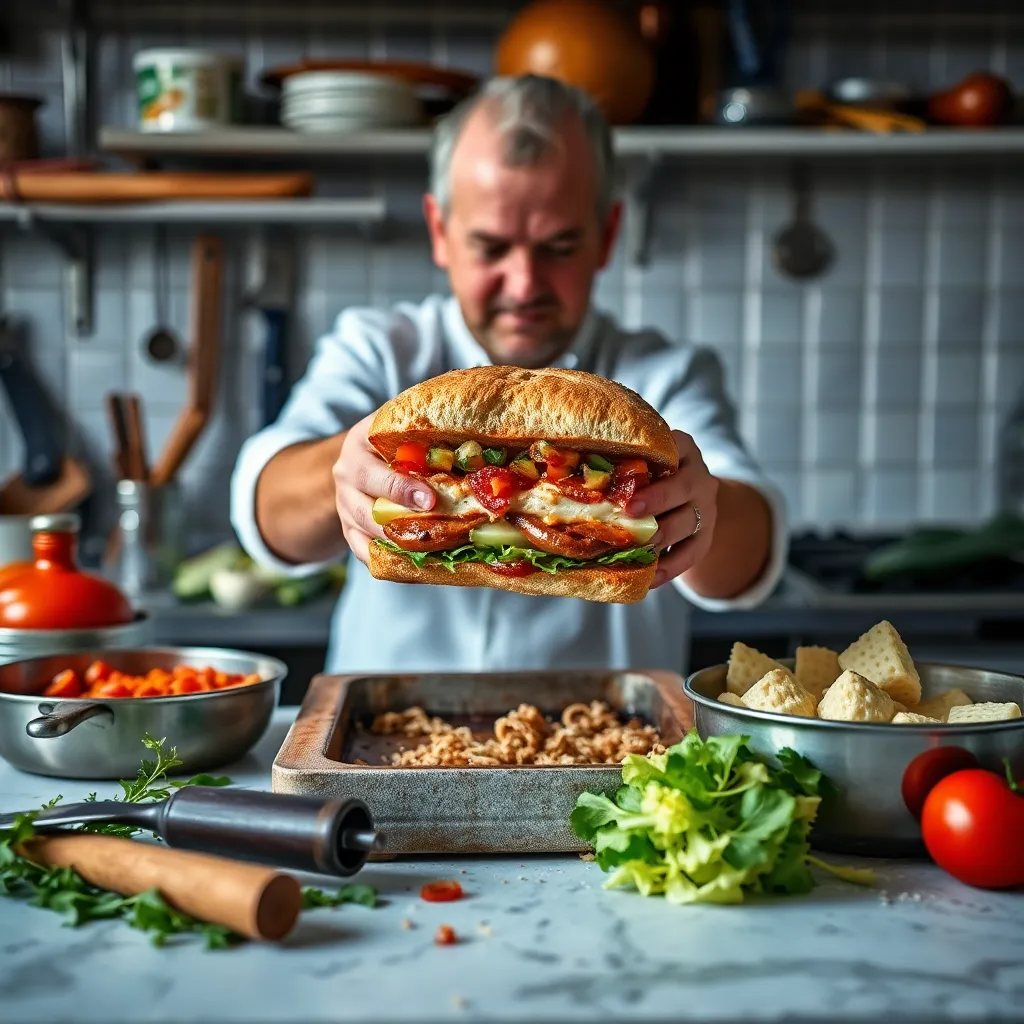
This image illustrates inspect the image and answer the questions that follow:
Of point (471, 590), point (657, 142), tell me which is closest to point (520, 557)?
point (471, 590)

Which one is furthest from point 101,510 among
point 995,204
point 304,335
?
point 995,204

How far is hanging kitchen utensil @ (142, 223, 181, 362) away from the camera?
3.19 m

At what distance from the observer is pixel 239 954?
96cm

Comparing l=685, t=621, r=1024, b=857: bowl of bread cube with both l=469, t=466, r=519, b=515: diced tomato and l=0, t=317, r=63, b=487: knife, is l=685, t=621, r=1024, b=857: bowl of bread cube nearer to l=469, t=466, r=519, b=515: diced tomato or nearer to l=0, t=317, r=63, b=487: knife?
l=469, t=466, r=519, b=515: diced tomato

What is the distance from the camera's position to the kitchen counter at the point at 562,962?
875 millimetres

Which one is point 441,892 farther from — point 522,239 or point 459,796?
point 522,239

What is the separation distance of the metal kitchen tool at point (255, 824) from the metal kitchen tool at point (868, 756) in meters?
0.36

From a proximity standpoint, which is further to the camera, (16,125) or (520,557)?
(16,125)

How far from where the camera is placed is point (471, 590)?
2127mm

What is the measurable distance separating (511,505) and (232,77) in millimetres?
1953

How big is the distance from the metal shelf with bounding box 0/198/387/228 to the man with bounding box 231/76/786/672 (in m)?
0.64

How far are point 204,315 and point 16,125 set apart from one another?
0.60m

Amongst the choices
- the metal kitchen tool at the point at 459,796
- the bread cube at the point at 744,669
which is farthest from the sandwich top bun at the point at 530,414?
the metal kitchen tool at the point at 459,796

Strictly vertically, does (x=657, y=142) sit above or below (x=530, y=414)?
above
